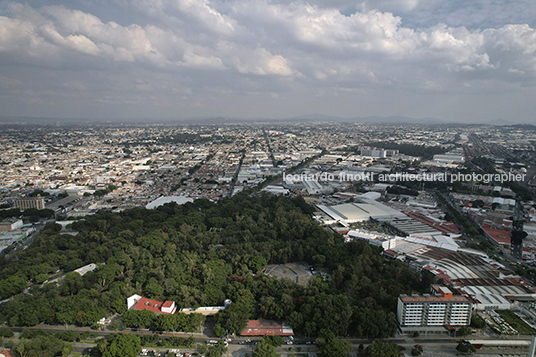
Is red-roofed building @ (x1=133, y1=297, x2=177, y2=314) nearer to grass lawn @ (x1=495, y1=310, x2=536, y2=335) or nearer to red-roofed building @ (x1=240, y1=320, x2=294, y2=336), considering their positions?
→ red-roofed building @ (x1=240, y1=320, x2=294, y2=336)

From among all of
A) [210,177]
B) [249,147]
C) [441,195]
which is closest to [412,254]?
[441,195]

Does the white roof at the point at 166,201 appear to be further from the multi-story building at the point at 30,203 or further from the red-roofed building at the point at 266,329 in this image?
the red-roofed building at the point at 266,329

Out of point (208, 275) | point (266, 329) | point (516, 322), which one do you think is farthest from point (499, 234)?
point (208, 275)

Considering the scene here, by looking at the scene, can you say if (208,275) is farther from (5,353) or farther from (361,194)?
(361,194)

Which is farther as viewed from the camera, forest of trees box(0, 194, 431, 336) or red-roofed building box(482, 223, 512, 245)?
red-roofed building box(482, 223, 512, 245)

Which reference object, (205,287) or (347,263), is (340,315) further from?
(205,287)

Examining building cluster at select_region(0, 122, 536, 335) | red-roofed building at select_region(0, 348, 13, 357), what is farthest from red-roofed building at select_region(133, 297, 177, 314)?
red-roofed building at select_region(0, 348, 13, 357)
